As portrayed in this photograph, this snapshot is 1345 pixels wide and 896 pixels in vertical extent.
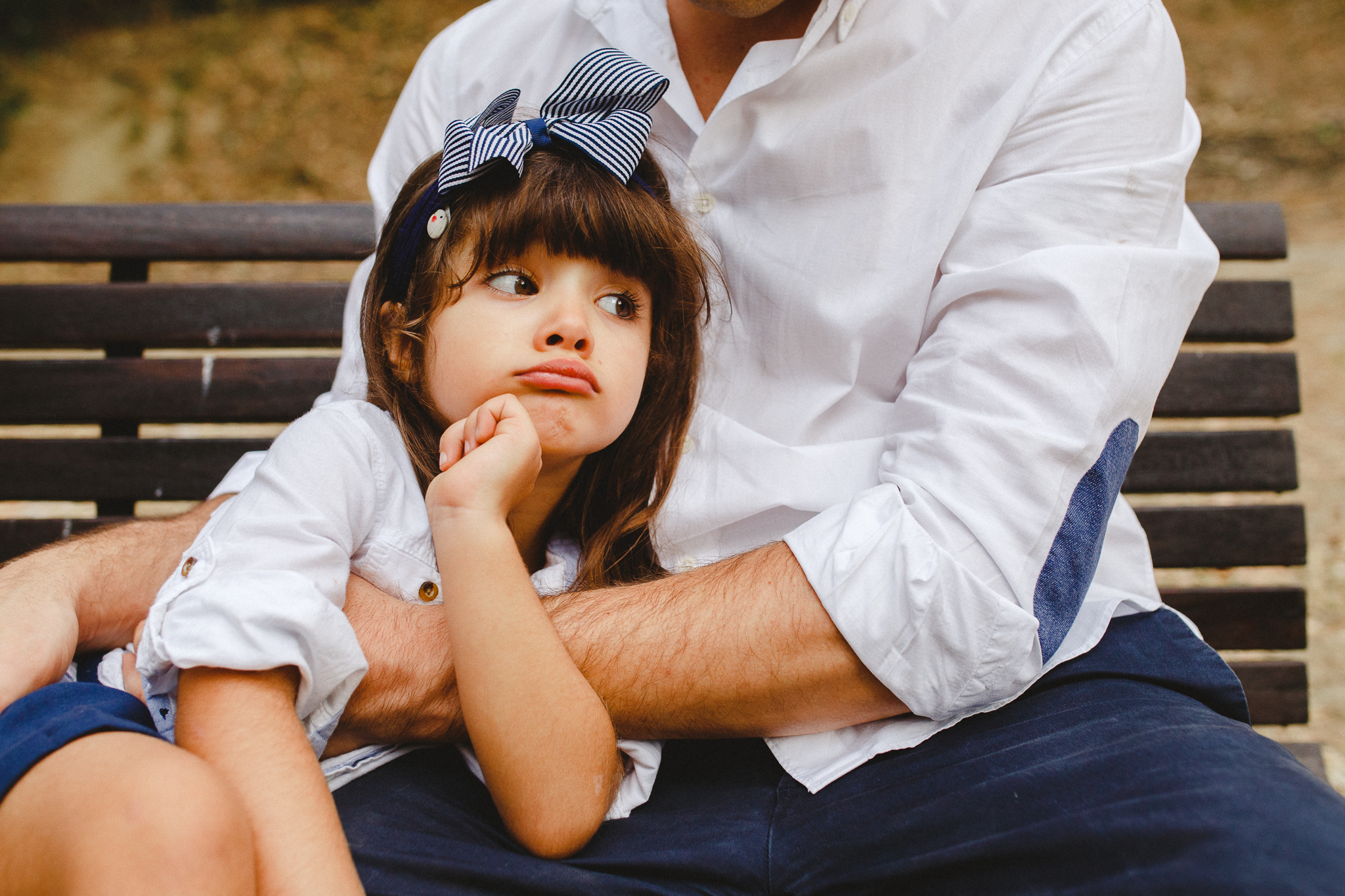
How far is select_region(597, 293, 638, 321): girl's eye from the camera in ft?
4.86

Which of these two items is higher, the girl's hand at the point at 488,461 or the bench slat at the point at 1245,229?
the bench slat at the point at 1245,229

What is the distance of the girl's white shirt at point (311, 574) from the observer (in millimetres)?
1143

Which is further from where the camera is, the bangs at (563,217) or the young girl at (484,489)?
the bangs at (563,217)

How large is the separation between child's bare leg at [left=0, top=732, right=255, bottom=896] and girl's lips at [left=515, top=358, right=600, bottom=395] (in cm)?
62

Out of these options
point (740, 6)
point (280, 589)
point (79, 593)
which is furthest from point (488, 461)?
point (740, 6)

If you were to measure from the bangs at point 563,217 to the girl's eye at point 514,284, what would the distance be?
0.02 meters

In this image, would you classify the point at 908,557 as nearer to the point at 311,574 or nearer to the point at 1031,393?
the point at 1031,393

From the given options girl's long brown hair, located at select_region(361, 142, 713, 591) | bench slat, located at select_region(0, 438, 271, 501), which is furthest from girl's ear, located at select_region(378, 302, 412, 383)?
bench slat, located at select_region(0, 438, 271, 501)

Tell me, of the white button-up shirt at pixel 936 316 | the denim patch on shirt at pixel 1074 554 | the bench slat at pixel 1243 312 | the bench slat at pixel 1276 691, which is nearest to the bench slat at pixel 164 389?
the white button-up shirt at pixel 936 316

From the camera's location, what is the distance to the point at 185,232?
222 cm

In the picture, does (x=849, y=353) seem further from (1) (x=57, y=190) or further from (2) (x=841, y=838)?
(1) (x=57, y=190)

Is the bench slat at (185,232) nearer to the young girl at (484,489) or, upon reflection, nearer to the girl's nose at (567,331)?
the young girl at (484,489)

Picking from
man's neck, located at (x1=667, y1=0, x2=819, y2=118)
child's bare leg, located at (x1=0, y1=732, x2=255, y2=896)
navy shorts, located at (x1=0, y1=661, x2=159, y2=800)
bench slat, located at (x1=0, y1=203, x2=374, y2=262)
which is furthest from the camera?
bench slat, located at (x1=0, y1=203, x2=374, y2=262)

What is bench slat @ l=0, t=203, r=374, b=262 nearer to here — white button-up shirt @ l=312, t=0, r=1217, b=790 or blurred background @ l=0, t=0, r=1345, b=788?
white button-up shirt @ l=312, t=0, r=1217, b=790
